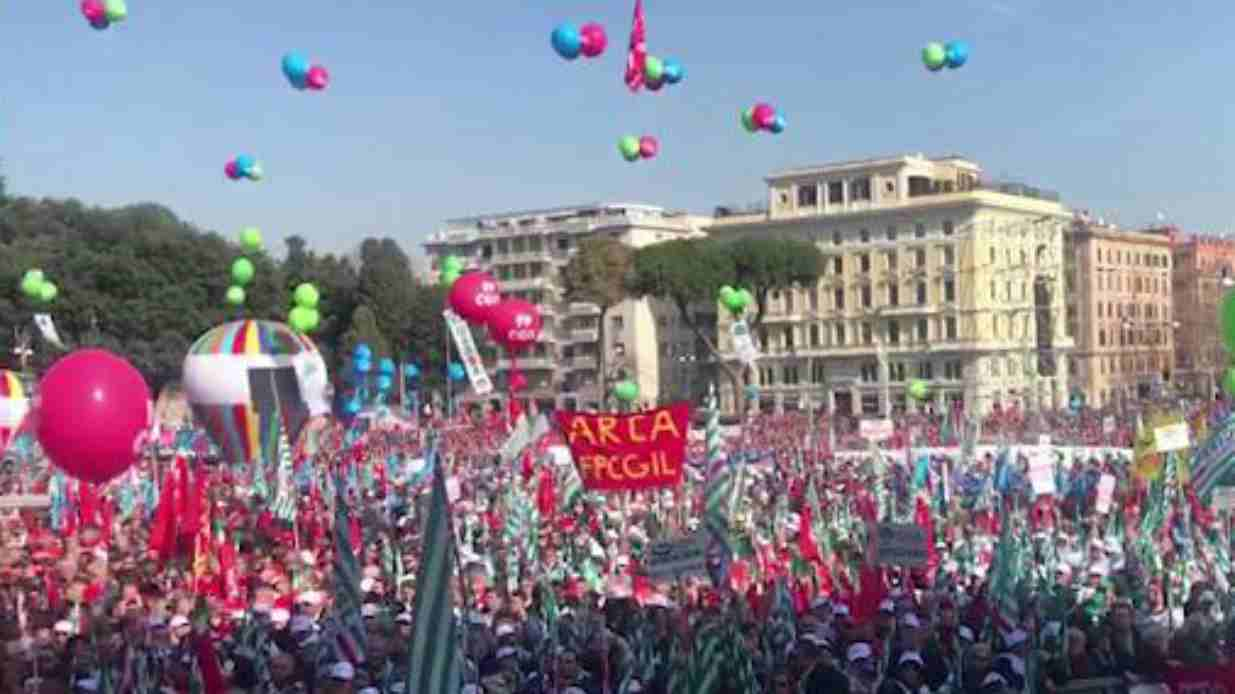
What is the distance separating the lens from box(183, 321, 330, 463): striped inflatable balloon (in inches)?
705

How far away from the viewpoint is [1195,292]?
333ft

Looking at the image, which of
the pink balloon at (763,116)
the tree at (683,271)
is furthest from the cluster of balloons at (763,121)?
the tree at (683,271)

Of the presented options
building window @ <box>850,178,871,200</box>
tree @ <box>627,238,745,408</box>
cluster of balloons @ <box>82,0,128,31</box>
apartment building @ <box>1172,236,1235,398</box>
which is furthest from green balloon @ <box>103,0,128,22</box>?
apartment building @ <box>1172,236,1235,398</box>

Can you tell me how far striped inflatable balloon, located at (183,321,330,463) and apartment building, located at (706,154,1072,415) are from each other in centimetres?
6021

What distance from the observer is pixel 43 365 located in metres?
58.5

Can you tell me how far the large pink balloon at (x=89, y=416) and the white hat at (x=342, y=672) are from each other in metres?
4.12

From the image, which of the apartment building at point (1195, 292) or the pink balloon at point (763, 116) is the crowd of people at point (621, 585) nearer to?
the pink balloon at point (763, 116)

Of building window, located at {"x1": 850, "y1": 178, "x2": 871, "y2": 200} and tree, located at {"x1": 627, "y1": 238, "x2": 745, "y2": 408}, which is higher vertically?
building window, located at {"x1": 850, "y1": 178, "x2": 871, "y2": 200}

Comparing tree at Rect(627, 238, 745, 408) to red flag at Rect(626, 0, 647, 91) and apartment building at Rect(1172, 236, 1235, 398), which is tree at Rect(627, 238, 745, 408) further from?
red flag at Rect(626, 0, 647, 91)

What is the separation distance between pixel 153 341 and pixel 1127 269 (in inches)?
2229

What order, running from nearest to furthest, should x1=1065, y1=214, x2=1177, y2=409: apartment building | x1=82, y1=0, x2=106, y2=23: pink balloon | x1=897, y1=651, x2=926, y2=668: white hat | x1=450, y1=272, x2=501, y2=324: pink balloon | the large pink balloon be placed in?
x1=897, y1=651, x2=926, y2=668: white hat → the large pink balloon → x1=82, y1=0, x2=106, y2=23: pink balloon → x1=450, y1=272, x2=501, y2=324: pink balloon → x1=1065, y1=214, x2=1177, y2=409: apartment building

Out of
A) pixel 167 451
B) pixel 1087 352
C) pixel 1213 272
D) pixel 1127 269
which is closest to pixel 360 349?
pixel 167 451

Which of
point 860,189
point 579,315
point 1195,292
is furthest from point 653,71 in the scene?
point 1195,292

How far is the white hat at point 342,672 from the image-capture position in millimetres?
9656
